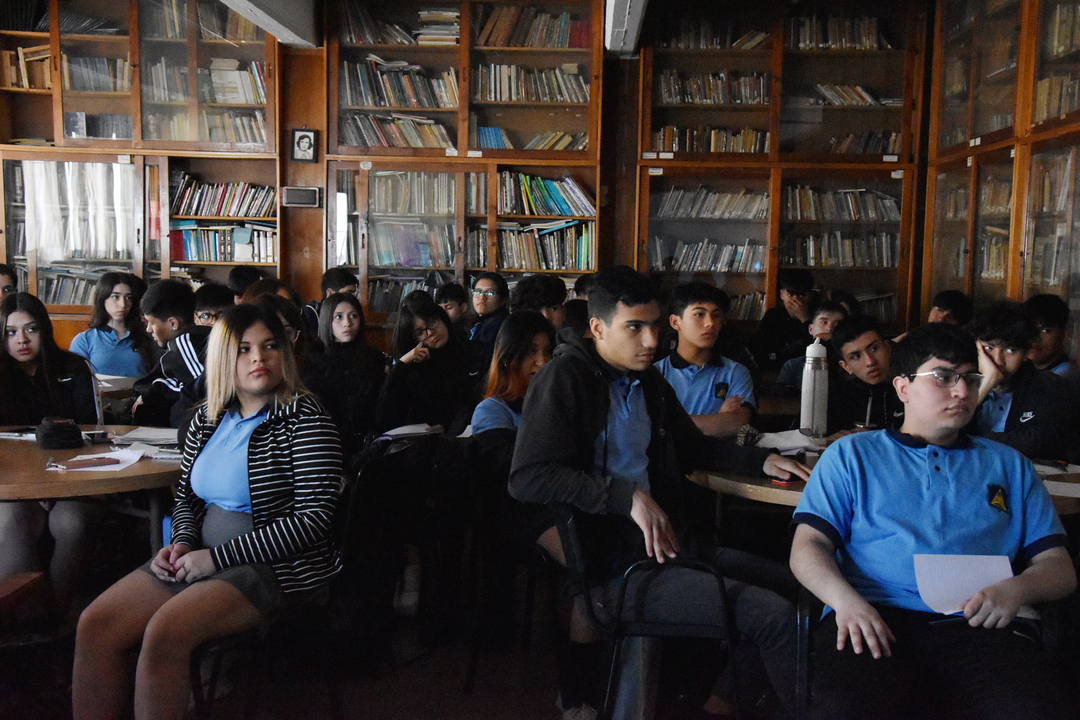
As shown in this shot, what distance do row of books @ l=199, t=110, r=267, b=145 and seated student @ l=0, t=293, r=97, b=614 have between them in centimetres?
334

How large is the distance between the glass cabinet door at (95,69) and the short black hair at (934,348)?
5938 millimetres

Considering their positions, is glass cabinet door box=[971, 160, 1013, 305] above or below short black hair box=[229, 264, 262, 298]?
above

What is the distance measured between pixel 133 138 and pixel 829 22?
496 cm

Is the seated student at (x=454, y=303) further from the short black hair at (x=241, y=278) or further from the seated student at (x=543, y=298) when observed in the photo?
the short black hair at (x=241, y=278)

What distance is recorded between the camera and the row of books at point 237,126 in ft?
20.4

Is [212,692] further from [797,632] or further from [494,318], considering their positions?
[494,318]

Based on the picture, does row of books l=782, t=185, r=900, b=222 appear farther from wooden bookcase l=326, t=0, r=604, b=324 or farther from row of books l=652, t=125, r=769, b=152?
wooden bookcase l=326, t=0, r=604, b=324

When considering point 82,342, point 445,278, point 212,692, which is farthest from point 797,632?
point 445,278

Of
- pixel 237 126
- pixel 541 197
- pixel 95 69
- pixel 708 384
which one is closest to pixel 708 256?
pixel 541 197

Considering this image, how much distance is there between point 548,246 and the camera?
6.33 meters

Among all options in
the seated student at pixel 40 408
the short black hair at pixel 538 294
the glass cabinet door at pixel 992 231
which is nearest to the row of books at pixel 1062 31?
the glass cabinet door at pixel 992 231

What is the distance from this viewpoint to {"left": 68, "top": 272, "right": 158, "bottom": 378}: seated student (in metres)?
4.63

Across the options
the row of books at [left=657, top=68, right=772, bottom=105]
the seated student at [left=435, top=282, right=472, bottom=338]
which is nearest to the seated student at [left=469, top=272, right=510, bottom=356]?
the seated student at [left=435, top=282, right=472, bottom=338]

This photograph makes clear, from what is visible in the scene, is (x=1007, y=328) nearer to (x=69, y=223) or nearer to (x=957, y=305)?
(x=957, y=305)
